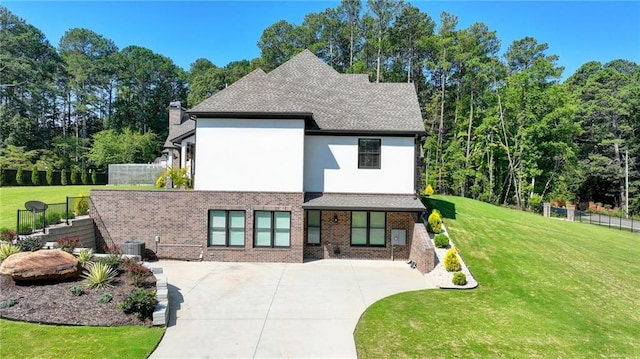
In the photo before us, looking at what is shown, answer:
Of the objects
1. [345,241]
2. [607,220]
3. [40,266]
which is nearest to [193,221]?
[40,266]

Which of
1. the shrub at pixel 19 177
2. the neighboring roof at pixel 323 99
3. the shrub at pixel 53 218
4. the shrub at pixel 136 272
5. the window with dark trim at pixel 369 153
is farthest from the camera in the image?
the shrub at pixel 19 177

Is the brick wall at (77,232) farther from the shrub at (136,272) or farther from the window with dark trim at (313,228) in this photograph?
the window with dark trim at (313,228)

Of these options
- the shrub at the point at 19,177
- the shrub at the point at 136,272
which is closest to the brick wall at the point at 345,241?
the shrub at the point at 136,272

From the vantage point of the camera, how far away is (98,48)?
202 feet

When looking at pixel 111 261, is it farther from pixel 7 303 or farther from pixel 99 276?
pixel 7 303

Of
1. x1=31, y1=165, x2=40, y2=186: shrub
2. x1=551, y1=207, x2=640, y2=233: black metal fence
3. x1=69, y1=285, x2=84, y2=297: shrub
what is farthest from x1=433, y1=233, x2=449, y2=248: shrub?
x1=31, y1=165, x2=40, y2=186: shrub

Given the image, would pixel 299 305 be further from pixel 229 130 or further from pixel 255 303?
pixel 229 130

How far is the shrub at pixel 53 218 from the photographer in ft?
48.4

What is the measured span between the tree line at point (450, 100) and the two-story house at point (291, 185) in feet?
80.3

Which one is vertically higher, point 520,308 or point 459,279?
point 459,279

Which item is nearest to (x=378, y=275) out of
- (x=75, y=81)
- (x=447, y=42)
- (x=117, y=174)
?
Answer: (x=117, y=174)

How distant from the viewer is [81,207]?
16.4 meters

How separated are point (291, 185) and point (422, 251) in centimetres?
660

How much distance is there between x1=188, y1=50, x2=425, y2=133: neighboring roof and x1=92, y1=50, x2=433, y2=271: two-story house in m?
0.10
